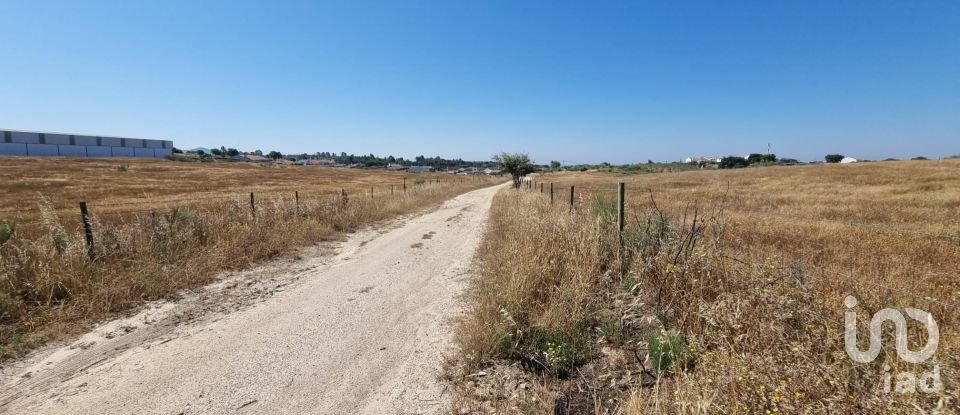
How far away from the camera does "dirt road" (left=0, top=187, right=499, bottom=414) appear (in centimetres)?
338

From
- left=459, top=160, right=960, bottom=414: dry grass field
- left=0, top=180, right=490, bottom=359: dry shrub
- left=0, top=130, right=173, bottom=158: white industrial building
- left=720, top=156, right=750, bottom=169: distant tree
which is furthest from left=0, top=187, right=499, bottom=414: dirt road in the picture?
left=0, top=130, right=173, bottom=158: white industrial building

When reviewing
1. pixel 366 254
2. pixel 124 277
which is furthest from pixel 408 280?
pixel 124 277

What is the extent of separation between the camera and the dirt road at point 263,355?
11.1ft

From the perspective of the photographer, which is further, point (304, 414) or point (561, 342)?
point (561, 342)

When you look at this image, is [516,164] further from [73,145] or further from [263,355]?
[73,145]

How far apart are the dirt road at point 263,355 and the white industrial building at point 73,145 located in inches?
6721

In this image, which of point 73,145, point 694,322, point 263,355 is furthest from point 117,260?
point 73,145

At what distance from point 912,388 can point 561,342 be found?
246 cm

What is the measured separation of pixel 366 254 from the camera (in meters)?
9.56

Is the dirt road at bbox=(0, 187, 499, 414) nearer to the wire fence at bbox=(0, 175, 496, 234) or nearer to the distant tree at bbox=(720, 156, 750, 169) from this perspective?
the wire fence at bbox=(0, 175, 496, 234)

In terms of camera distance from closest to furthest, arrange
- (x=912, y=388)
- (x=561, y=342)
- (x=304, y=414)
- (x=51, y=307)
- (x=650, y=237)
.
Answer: (x=912, y=388)
(x=304, y=414)
(x=561, y=342)
(x=51, y=307)
(x=650, y=237)

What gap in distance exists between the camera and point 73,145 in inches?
5039

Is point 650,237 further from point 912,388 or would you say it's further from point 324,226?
point 324,226

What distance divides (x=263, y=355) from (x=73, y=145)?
600ft
